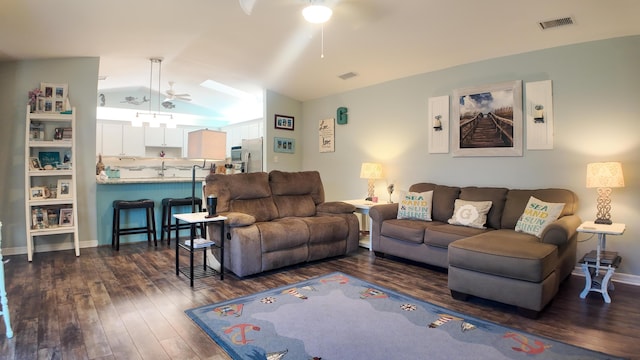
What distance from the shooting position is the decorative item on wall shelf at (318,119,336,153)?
20.6 feet

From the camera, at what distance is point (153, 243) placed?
5.02 meters

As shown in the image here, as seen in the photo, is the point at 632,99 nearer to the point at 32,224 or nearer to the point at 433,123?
the point at 433,123

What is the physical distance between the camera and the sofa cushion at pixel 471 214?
148 inches

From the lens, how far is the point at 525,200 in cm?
368

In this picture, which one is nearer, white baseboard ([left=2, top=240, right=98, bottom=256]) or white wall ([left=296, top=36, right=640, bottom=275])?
white wall ([left=296, top=36, right=640, bottom=275])

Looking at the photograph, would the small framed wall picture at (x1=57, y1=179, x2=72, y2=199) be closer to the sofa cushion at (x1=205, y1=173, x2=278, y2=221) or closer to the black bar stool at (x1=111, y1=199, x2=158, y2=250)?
the black bar stool at (x1=111, y1=199, x2=158, y2=250)

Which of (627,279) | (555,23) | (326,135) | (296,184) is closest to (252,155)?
(326,135)

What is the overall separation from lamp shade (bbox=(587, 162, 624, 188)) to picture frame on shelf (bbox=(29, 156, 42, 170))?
604 centimetres

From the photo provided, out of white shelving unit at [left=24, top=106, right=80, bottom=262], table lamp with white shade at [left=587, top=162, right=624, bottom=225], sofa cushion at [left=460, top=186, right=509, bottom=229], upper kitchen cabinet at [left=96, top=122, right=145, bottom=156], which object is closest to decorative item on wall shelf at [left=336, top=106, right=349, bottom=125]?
sofa cushion at [left=460, top=186, right=509, bottom=229]

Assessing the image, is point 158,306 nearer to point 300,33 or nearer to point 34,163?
point 34,163

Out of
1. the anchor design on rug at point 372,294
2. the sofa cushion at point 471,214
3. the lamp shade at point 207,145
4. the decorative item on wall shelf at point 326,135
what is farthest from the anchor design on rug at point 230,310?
the decorative item on wall shelf at point 326,135

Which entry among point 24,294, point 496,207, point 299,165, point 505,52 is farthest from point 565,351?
point 299,165

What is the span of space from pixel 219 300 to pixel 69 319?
1049 millimetres

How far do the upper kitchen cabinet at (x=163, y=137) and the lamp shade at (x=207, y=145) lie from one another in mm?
5891
